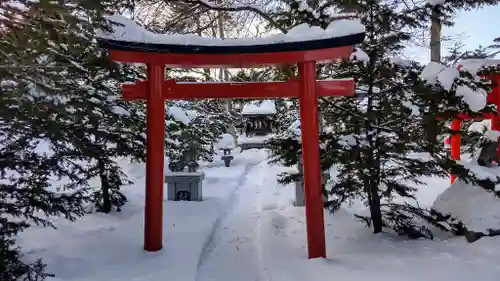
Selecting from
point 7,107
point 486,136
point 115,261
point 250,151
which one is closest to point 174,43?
point 7,107

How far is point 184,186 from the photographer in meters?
8.79

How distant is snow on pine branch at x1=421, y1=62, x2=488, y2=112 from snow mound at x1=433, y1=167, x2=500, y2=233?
1.26 m

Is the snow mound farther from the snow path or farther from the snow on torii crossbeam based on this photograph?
the snow path

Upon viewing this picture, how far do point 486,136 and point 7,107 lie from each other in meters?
5.39

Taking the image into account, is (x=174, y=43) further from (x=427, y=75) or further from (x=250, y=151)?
(x=250, y=151)

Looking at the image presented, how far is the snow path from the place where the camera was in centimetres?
458

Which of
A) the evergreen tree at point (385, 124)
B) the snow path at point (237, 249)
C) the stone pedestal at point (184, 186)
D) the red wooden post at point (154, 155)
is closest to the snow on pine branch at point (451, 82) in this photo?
the evergreen tree at point (385, 124)

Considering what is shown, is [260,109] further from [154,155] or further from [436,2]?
[154,155]

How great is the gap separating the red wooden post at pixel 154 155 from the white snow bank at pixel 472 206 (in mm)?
3908

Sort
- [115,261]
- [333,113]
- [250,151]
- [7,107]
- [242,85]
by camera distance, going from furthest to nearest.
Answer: [250,151]
[333,113]
[242,85]
[115,261]
[7,107]

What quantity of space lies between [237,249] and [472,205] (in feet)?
10.5

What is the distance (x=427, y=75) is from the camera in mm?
→ 4840

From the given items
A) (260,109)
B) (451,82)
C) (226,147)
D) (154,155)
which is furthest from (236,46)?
(260,109)

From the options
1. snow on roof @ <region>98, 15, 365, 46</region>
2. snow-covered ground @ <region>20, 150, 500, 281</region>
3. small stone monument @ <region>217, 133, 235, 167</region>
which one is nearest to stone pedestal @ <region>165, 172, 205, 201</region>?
snow-covered ground @ <region>20, 150, 500, 281</region>
